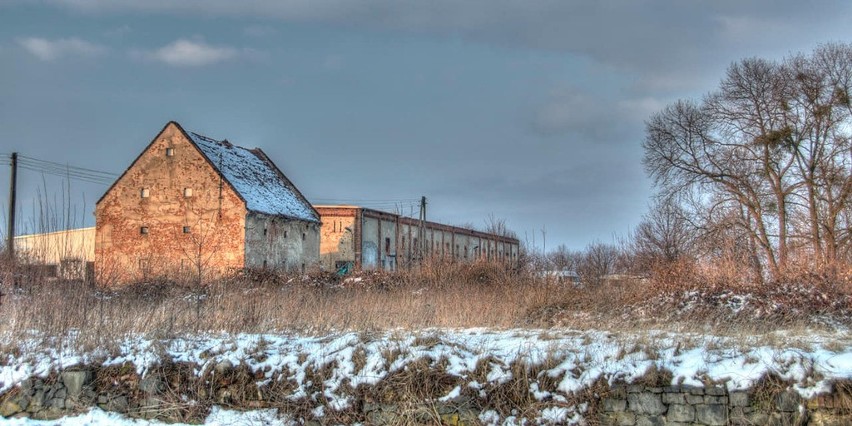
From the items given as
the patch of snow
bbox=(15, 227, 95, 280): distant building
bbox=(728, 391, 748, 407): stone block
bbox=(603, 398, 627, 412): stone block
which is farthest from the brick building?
bbox=(728, 391, 748, 407): stone block

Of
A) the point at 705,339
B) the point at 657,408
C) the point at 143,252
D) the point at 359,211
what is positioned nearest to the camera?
the point at 657,408

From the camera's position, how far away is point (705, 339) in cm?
908

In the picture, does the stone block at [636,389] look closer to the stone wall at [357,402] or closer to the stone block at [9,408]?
the stone wall at [357,402]

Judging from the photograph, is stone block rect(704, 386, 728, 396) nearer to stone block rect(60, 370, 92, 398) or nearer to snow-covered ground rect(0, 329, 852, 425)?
snow-covered ground rect(0, 329, 852, 425)

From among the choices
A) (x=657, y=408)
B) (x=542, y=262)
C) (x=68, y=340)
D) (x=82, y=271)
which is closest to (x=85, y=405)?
(x=68, y=340)

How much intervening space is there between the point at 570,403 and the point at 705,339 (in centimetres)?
250

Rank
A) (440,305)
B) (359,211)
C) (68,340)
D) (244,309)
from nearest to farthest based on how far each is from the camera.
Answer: (68,340) → (244,309) → (440,305) → (359,211)

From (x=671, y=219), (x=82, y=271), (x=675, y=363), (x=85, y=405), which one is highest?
(x=671, y=219)

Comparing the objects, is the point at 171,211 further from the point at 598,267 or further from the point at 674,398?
the point at 674,398

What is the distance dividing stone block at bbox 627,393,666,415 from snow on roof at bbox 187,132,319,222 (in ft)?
87.5

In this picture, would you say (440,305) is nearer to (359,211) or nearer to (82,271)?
(82,271)

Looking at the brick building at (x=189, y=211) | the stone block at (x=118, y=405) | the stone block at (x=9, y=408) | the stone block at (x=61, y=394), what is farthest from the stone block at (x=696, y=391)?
the brick building at (x=189, y=211)

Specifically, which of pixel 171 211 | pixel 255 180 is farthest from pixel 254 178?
pixel 171 211

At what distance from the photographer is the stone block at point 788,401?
7344mm
